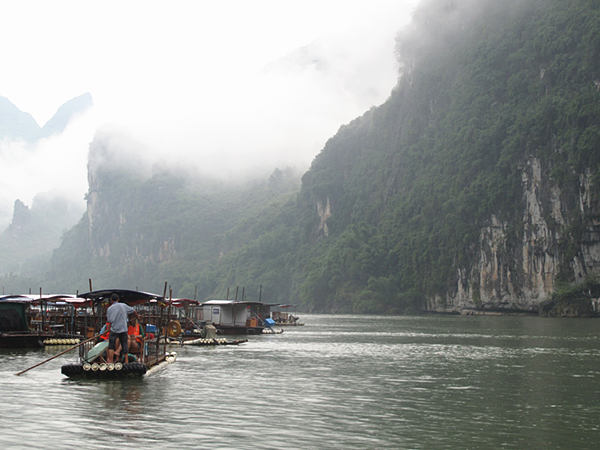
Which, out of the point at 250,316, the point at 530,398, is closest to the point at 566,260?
the point at 250,316

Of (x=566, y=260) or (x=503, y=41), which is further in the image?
(x=503, y=41)

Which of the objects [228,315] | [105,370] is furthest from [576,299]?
[105,370]

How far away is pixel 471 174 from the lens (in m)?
125

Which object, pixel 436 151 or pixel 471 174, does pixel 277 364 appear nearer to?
pixel 471 174

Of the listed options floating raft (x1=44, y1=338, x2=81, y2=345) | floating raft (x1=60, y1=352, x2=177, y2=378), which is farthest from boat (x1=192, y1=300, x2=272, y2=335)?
floating raft (x1=60, y1=352, x2=177, y2=378)

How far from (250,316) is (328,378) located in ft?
154

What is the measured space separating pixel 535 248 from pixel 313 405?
9079 centimetres

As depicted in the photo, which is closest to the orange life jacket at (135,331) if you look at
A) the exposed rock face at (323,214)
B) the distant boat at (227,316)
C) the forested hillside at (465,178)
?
the distant boat at (227,316)

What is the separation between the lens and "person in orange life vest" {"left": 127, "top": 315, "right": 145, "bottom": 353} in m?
23.9

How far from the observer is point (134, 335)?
24.0m

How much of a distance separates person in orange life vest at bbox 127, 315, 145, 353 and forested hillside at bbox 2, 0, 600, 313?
259 feet

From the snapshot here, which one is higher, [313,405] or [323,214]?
[323,214]

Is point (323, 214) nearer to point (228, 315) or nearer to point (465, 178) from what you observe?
point (465, 178)

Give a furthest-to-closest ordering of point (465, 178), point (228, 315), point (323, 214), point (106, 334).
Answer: point (323, 214)
point (465, 178)
point (228, 315)
point (106, 334)
